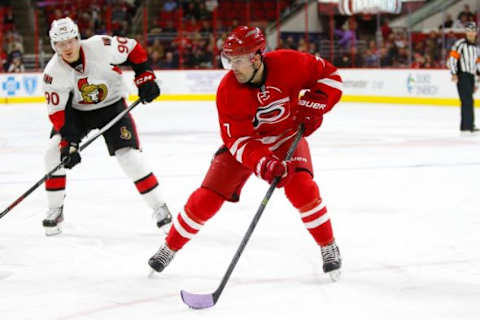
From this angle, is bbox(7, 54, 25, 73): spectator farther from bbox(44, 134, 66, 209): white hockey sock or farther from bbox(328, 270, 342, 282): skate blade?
bbox(328, 270, 342, 282): skate blade

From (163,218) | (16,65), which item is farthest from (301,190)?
(16,65)

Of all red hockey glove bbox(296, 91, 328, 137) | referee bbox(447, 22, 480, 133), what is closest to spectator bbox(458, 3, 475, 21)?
referee bbox(447, 22, 480, 133)

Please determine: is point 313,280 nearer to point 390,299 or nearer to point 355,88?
point 390,299

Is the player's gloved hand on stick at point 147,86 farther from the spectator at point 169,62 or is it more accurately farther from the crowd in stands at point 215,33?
the spectator at point 169,62

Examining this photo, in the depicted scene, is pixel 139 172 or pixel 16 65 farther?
pixel 16 65

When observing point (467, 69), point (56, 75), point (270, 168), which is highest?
point (56, 75)

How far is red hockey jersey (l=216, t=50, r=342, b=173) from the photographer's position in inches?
114

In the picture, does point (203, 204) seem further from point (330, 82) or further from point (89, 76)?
point (89, 76)

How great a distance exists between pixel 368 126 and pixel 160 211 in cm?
576

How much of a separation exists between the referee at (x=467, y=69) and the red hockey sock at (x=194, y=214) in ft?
19.2

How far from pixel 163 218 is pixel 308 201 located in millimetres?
1196

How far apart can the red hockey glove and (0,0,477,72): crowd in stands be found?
9.45 metres

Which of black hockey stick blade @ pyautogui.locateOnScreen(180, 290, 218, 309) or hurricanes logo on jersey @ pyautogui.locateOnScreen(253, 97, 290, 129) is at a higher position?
hurricanes logo on jersey @ pyautogui.locateOnScreen(253, 97, 290, 129)

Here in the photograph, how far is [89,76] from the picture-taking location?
3.90 m
